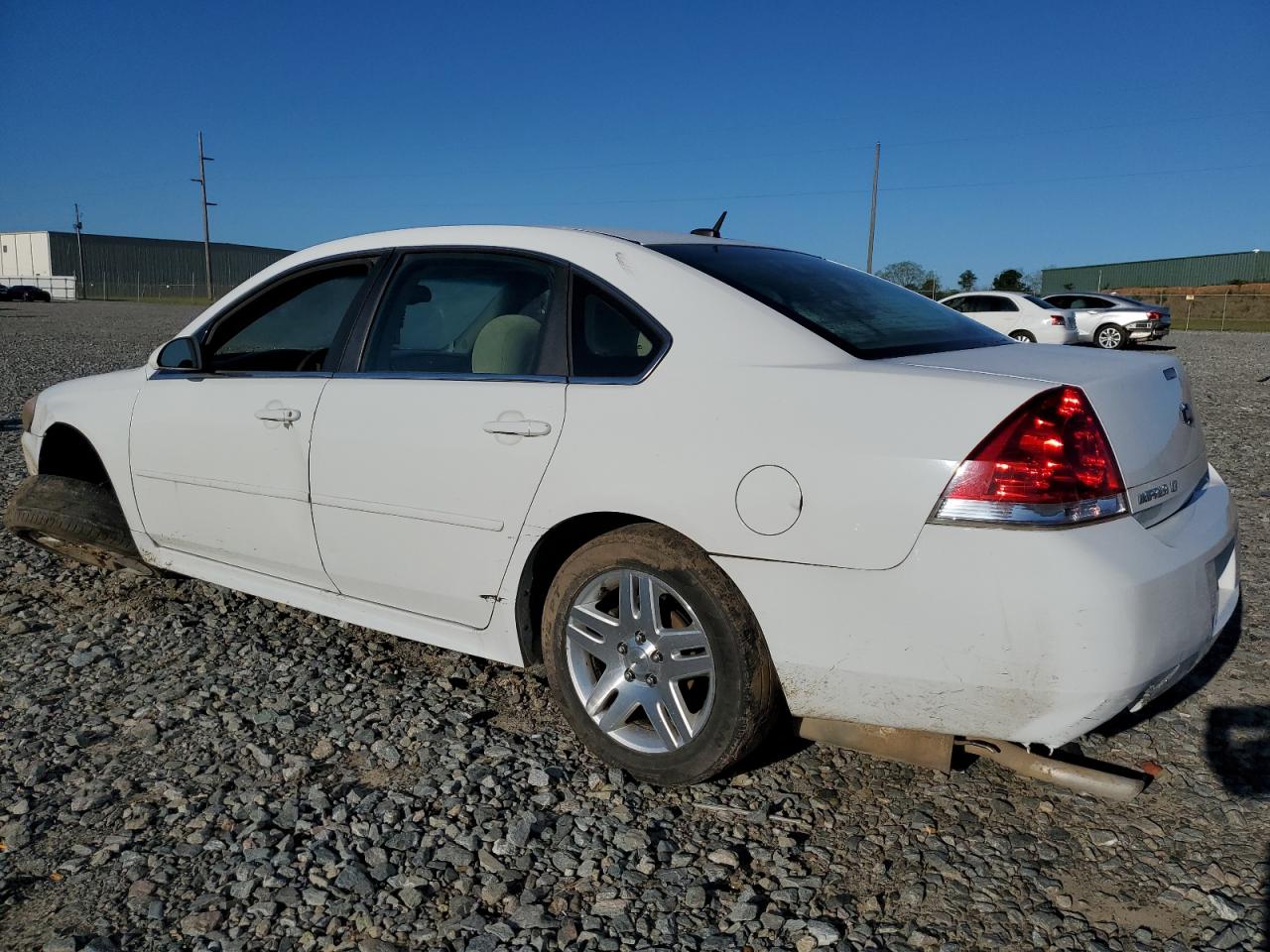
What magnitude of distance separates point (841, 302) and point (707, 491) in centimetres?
85

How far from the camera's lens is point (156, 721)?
10.4ft

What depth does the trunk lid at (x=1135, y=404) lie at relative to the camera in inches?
91.0

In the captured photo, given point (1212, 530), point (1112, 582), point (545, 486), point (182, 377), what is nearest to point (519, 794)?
point (545, 486)

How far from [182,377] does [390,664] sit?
54.7 inches

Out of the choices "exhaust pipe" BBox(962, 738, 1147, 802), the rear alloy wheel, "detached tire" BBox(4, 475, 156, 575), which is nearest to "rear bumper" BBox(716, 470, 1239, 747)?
"exhaust pipe" BBox(962, 738, 1147, 802)

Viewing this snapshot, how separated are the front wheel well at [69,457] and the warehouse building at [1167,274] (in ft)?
211

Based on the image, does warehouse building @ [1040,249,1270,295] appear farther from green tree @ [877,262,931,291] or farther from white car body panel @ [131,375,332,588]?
white car body panel @ [131,375,332,588]

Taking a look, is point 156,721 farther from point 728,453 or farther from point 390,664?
point 728,453

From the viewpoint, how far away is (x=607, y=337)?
9.32 ft

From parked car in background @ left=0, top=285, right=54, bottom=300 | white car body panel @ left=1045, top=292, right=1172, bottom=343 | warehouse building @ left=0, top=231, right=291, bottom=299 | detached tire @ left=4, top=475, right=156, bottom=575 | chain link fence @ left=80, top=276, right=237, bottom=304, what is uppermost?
warehouse building @ left=0, top=231, right=291, bottom=299

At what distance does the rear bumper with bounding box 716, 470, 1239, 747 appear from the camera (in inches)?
84.4

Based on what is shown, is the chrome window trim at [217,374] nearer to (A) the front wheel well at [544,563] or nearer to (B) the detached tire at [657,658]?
(A) the front wheel well at [544,563]

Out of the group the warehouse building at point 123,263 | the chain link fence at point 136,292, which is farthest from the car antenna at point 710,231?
the warehouse building at point 123,263

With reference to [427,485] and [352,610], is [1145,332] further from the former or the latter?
[427,485]
